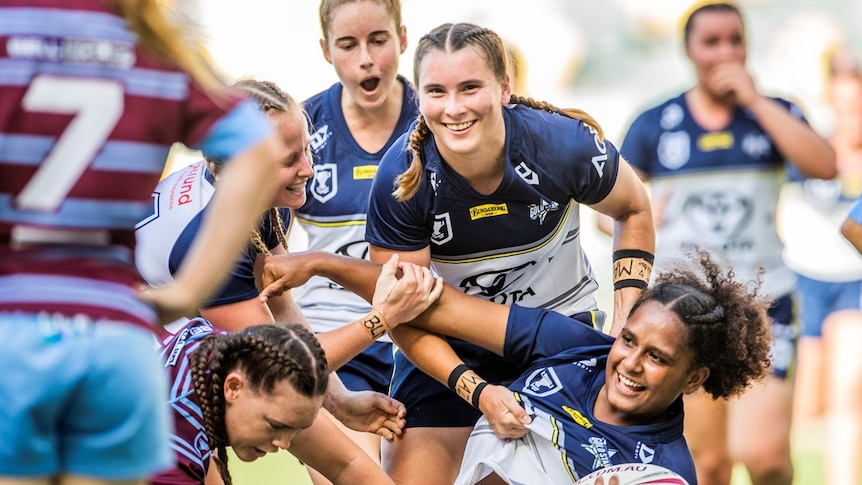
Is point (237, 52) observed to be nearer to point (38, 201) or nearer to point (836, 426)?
point (836, 426)

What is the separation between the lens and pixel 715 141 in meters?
5.95

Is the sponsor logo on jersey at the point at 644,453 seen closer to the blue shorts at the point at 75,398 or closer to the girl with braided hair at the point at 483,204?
the girl with braided hair at the point at 483,204

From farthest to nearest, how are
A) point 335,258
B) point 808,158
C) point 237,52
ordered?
point 237,52
point 808,158
point 335,258

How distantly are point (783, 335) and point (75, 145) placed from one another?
4353 millimetres

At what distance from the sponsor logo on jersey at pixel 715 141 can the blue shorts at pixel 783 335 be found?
0.76 m

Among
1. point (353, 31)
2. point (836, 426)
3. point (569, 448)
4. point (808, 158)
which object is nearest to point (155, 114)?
point (569, 448)

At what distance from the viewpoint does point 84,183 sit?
2.18 m

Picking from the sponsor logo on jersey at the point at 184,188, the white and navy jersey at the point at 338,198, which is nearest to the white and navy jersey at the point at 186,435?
the sponsor logo on jersey at the point at 184,188

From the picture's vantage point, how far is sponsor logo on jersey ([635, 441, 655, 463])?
365 cm

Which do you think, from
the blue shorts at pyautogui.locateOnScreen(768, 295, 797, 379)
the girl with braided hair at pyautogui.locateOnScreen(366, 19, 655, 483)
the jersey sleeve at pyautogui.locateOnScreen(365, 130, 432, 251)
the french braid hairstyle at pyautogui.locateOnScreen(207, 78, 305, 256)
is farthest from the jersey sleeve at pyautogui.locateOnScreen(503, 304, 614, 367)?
the blue shorts at pyautogui.locateOnScreen(768, 295, 797, 379)

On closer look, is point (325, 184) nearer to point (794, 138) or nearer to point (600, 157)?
point (600, 157)

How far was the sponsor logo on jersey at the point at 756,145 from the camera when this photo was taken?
19.3 ft

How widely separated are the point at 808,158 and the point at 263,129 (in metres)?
4.00

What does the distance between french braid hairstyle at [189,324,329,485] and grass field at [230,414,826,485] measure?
11.9 ft
